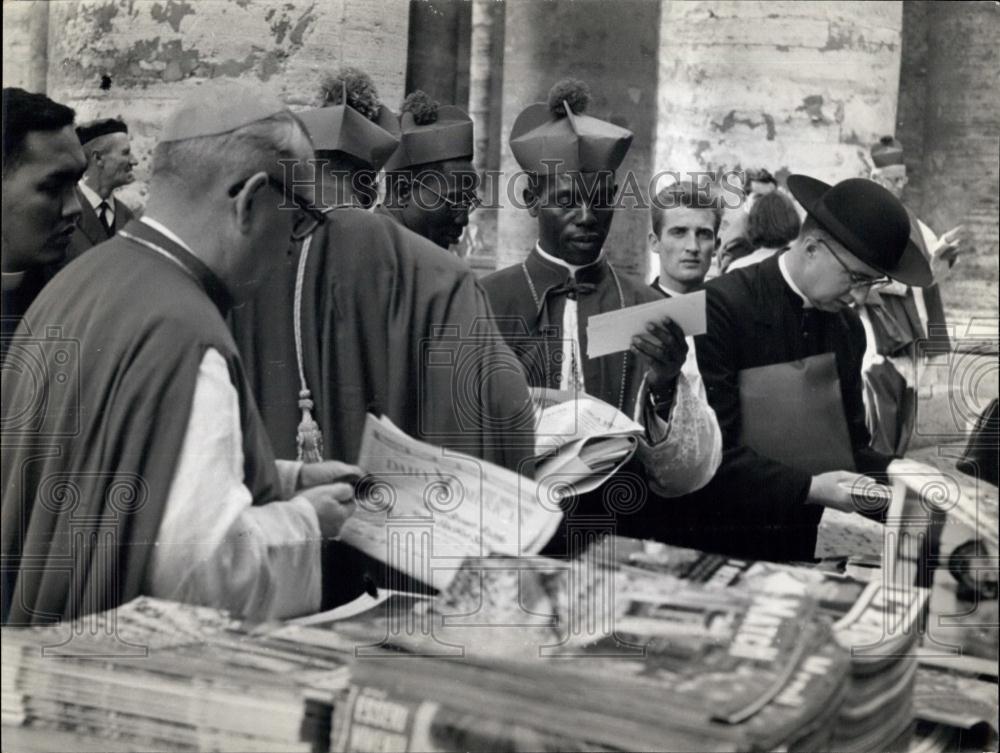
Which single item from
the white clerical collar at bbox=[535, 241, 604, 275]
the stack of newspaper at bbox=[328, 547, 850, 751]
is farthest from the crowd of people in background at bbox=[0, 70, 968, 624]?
the stack of newspaper at bbox=[328, 547, 850, 751]

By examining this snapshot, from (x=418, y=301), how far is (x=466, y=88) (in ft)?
2.62

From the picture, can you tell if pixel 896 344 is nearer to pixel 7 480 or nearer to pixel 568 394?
pixel 568 394

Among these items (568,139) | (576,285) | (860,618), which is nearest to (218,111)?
(568,139)

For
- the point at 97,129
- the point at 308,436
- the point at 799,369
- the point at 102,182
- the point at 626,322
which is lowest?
the point at 308,436

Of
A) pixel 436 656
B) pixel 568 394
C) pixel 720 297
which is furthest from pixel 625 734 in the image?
pixel 720 297

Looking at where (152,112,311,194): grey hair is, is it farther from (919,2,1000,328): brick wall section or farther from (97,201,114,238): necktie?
(919,2,1000,328): brick wall section

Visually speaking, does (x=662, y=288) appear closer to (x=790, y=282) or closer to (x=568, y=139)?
(x=790, y=282)

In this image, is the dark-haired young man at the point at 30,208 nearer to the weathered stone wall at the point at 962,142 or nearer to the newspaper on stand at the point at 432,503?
the newspaper on stand at the point at 432,503

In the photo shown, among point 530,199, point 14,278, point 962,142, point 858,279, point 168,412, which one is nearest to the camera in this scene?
point 168,412

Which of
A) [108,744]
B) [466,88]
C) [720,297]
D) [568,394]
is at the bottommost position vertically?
[108,744]

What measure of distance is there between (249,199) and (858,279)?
1784 mm

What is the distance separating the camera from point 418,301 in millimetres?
4578

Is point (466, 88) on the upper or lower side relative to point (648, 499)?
upper

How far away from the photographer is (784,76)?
4980 millimetres
